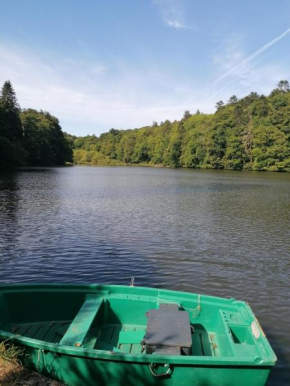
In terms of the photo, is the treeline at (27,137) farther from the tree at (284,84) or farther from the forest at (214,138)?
the tree at (284,84)

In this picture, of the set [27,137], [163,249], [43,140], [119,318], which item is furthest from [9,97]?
[119,318]

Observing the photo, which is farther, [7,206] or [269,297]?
[7,206]

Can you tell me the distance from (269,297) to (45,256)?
1060cm

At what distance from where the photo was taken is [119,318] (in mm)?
8883

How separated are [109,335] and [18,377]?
101 inches

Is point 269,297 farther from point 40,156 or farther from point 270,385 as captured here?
point 40,156

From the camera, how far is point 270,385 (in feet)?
25.5

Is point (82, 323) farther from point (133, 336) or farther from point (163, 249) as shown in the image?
point (163, 249)

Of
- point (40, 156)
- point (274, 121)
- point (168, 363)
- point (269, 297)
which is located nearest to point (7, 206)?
point (269, 297)

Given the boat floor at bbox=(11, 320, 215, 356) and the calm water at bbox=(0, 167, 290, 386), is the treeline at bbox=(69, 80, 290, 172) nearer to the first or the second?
the calm water at bbox=(0, 167, 290, 386)

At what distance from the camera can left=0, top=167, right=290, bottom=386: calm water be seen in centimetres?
1371

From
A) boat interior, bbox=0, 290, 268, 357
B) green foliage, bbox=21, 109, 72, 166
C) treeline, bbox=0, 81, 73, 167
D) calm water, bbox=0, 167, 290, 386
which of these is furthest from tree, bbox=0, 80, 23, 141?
boat interior, bbox=0, 290, 268, 357

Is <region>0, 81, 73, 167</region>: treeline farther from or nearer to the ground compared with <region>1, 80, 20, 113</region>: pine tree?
nearer to the ground

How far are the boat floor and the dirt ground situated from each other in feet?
4.36
